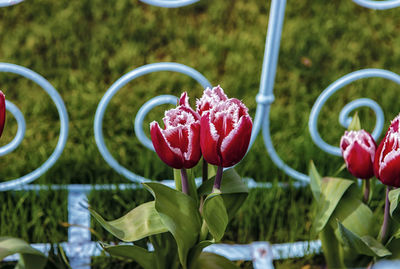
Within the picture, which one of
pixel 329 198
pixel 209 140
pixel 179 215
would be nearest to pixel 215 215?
pixel 179 215

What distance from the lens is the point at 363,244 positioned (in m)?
1.16

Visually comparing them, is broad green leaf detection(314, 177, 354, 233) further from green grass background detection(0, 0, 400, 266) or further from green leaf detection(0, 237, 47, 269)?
green leaf detection(0, 237, 47, 269)

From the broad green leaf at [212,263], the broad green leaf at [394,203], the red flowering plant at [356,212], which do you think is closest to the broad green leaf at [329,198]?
the red flowering plant at [356,212]

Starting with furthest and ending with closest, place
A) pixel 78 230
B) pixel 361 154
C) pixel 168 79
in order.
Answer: pixel 168 79
pixel 78 230
pixel 361 154

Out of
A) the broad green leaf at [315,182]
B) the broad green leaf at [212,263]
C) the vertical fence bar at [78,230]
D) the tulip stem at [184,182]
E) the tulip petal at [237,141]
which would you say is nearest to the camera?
the tulip petal at [237,141]

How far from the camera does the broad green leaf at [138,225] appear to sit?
3.64 ft

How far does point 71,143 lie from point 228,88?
698 millimetres

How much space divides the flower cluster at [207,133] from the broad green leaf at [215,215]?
8 centimetres

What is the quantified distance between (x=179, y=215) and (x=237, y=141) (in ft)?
0.73

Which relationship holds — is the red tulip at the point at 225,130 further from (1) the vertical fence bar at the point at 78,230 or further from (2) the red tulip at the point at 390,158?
(1) the vertical fence bar at the point at 78,230

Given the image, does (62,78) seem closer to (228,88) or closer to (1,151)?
(228,88)

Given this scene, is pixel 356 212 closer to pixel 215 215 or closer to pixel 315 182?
pixel 315 182

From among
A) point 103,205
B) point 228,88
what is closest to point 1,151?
point 103,205

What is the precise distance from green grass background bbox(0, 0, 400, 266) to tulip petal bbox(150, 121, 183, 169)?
24.5 inches
